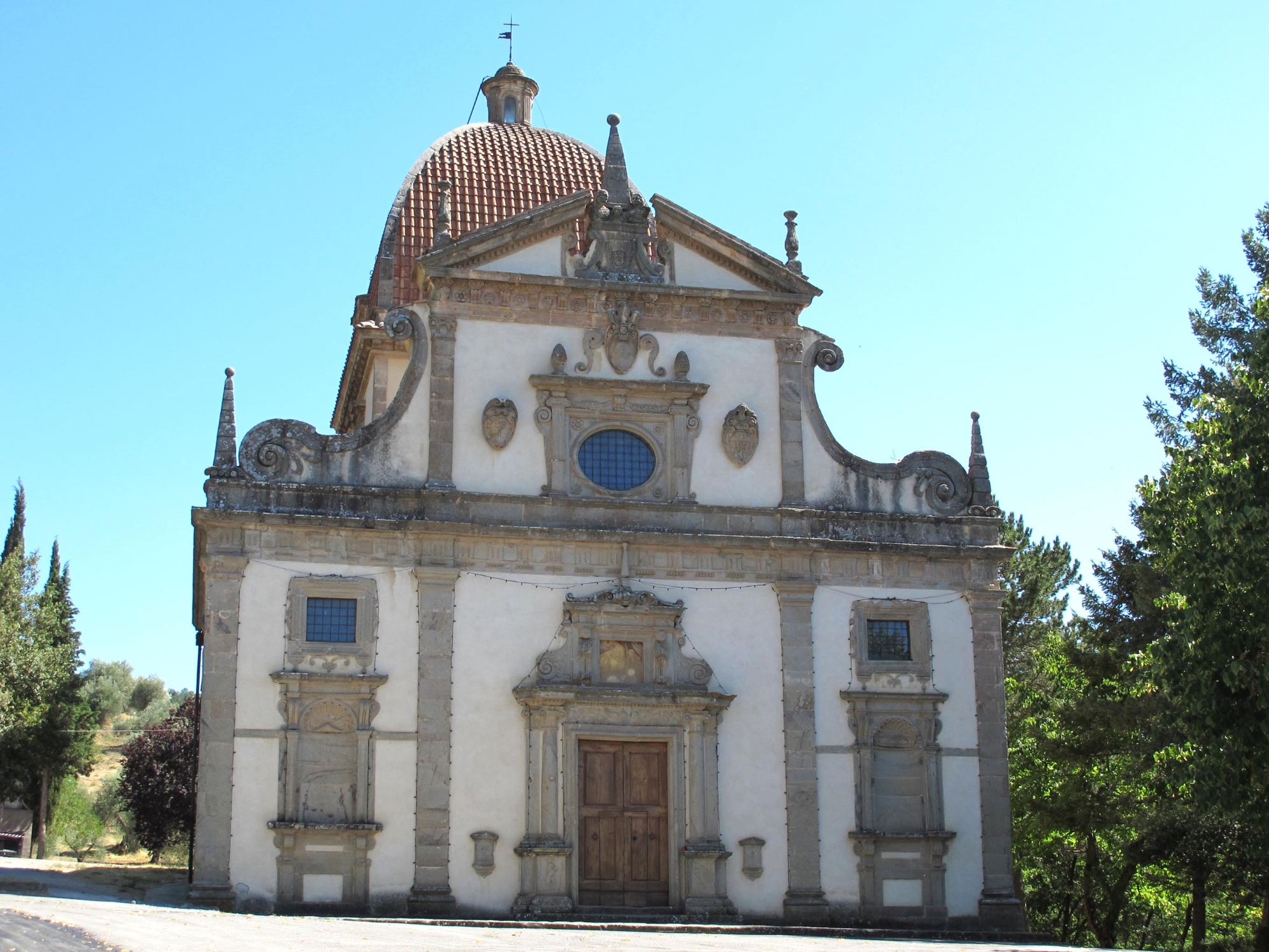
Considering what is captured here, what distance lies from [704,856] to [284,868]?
6539 mm

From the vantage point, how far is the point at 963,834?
24875 millimetres

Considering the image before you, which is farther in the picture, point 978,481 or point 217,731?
point 978,481

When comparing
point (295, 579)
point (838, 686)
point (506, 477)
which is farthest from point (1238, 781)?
point (295, 579)

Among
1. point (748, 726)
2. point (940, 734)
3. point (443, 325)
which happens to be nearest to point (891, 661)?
point (940, 734)

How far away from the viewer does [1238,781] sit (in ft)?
61.6

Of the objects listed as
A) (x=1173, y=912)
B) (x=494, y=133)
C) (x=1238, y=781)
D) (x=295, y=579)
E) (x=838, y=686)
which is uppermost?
(x=494, y=133)

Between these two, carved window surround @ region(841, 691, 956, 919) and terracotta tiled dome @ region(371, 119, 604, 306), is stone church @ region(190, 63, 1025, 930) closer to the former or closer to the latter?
carved window surround @ region(841, 691, 956, 919)

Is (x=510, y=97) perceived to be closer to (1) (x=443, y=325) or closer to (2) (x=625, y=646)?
(1) (x=443, y=325)

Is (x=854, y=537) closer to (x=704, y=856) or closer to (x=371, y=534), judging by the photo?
(x=704, y=856)

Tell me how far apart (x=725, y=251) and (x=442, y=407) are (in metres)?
5.82

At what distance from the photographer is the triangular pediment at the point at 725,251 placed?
1031 inches

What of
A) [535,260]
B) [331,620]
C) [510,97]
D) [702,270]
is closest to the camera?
[331,620]

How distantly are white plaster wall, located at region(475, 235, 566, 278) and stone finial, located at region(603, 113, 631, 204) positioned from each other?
1.47 m

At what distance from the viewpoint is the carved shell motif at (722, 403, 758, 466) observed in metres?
25.7
